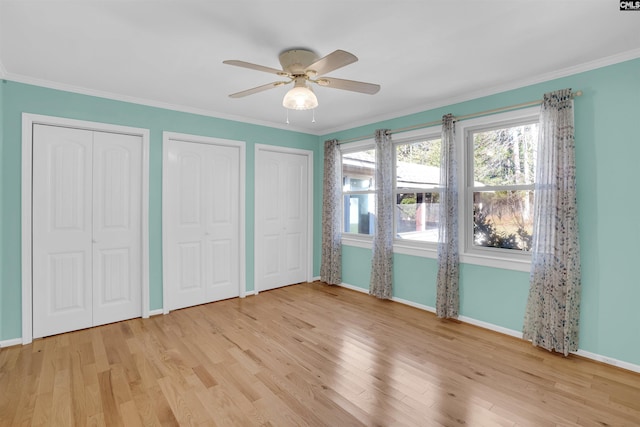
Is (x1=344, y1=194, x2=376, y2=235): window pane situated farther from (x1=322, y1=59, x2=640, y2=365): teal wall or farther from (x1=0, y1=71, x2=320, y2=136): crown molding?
(x1=322, y1=59, x2=640, y2=365): teal wall

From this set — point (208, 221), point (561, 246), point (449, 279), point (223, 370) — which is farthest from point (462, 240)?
point (208, 221)

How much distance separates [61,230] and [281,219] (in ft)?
9.02

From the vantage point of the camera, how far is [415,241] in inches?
164

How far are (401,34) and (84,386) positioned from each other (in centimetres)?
351

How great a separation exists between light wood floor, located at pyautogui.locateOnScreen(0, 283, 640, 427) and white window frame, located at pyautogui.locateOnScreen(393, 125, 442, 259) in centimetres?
90

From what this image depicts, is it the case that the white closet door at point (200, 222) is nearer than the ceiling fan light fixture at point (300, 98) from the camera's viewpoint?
No

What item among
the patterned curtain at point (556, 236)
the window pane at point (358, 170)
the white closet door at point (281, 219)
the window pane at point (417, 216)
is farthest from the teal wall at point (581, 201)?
the white closet door at point (281, 219)

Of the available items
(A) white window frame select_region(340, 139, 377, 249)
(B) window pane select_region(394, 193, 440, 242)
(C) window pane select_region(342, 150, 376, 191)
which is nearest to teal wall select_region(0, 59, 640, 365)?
(B) window pane select_region(394, 193, 440, 242)

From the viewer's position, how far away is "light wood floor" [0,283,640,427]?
201 cm

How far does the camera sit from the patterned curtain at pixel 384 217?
4.29 metres

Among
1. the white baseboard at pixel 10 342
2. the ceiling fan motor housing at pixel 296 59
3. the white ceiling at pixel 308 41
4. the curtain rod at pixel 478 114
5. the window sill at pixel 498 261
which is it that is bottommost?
the white baseboard at pixel 10 342

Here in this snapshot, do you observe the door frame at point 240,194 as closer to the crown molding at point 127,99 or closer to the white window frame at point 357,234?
the crown molding at point 127,99

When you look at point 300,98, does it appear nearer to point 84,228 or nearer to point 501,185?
point 501,185

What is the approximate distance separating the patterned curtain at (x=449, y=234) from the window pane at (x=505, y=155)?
263mm
